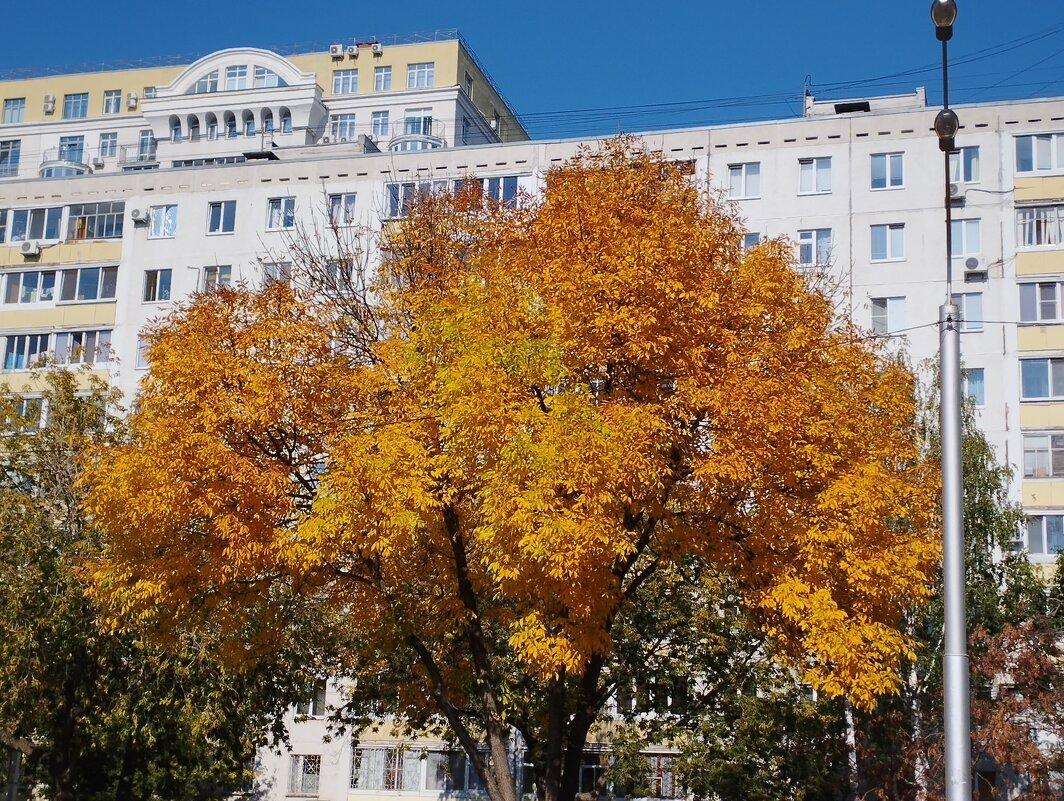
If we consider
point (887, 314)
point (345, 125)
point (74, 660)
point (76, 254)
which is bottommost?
point (74, 660)

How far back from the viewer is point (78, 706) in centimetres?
3262

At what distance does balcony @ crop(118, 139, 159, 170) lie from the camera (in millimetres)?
69250

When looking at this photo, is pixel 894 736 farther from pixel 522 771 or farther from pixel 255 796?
pixel 255 796

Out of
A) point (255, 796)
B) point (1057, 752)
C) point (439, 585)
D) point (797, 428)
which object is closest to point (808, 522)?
point (797, 428)

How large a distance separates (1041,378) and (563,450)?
3309 centimetres

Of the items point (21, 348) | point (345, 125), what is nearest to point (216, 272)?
point (21, 348)

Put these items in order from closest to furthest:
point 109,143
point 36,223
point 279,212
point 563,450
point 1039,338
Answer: point 563,450 → point 1039,338 → point 279,212 → point 36,223 → point 109,143

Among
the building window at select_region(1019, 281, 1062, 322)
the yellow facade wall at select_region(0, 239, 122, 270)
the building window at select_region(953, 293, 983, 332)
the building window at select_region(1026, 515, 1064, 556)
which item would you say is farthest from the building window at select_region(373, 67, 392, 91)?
the building window at select_region(1026, 515, 1064, 556)

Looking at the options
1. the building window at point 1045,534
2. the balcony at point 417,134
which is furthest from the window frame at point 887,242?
the balcony at point 417,134

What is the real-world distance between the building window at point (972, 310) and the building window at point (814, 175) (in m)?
6.88

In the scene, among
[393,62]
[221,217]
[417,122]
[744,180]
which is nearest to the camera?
[744,180]

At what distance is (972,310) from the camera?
4841 cm

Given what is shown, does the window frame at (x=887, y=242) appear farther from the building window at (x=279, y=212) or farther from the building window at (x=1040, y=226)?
the building window at (x=279, y=212)

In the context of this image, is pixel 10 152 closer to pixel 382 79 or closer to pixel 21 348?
pixel 382 79
